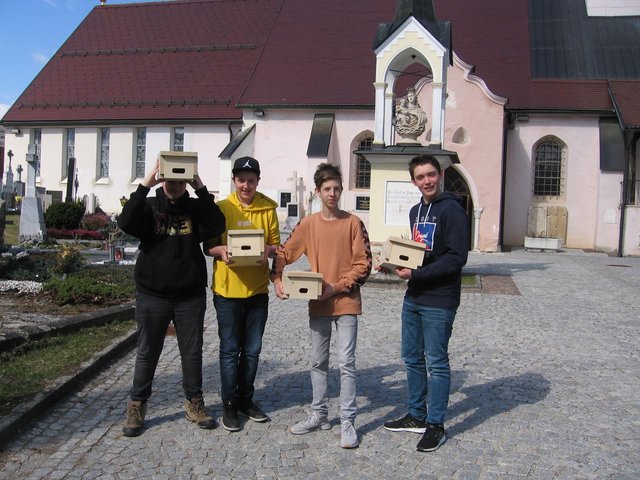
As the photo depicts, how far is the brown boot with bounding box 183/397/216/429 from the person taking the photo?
4723mm

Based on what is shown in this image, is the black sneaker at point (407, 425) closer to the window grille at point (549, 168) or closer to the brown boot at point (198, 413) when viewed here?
the brown boot at point (198, 413)

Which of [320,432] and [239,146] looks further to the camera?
[239,146]

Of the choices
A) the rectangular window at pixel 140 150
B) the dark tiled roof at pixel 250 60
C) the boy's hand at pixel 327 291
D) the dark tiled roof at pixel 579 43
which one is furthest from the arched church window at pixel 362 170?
the boy's hand at pixel 327 291

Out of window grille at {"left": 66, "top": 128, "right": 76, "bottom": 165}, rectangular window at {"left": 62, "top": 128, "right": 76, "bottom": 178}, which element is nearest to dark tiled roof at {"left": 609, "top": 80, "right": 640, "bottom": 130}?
window grille at {"left": 66, "top": 128, "right": 76, "bottom": 165}

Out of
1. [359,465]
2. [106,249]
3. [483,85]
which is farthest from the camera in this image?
[483,85]

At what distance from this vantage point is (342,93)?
2580 centimetres

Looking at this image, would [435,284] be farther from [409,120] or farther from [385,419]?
[409,120]

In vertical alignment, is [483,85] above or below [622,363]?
above

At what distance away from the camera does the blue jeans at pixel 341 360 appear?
14.9ft

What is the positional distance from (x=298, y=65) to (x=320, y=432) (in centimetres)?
2425

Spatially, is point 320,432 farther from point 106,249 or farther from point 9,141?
point 9,141

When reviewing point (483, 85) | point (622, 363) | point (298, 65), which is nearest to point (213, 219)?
point (622, 363)

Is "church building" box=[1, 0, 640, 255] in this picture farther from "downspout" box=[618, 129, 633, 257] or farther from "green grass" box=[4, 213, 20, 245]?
"green grass" box=[4, 213, 20, 245]

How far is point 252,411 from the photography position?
491 cm
